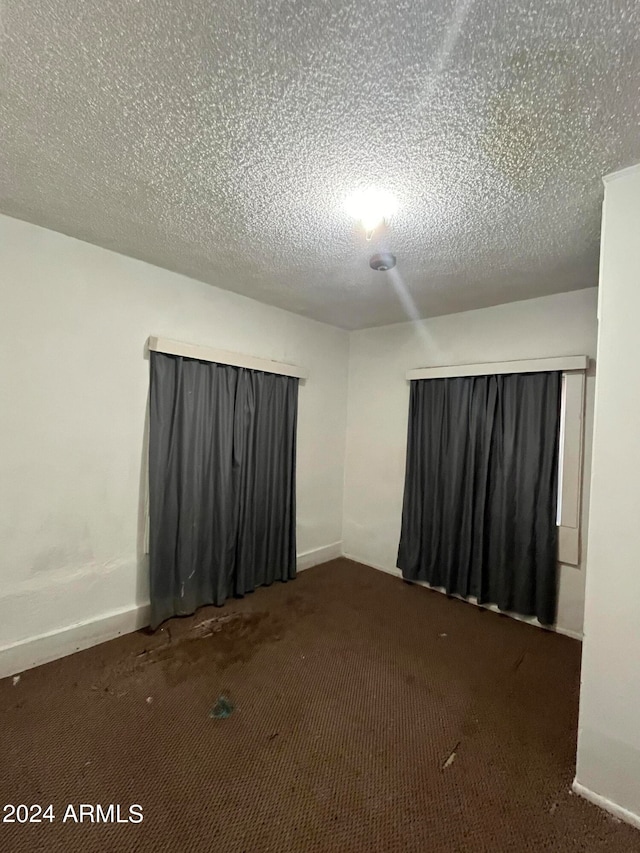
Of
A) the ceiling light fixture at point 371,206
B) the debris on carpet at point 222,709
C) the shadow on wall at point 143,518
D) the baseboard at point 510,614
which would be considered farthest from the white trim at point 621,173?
the debris on carpet at point 222,709

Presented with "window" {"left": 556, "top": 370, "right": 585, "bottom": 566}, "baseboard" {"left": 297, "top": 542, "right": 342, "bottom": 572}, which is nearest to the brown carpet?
"window" {"left": 556, "top": 370, "right": 585, "bottom": 566}

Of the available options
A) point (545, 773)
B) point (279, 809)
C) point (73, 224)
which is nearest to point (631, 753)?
point (545, 773)

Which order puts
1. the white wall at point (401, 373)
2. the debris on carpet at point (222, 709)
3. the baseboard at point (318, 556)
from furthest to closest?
the baseboard at point (318, 556) < the white wall at point (401, 373) < the debris on carpet at point (222, 709)

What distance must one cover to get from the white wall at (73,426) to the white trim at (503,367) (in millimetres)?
1859

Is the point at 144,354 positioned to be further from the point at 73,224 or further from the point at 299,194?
the point at 299,194

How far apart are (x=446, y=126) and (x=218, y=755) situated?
2530mm

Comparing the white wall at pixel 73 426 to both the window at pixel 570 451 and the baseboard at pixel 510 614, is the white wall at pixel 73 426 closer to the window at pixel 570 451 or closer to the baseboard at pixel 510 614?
the baseboard at pixel 510 614

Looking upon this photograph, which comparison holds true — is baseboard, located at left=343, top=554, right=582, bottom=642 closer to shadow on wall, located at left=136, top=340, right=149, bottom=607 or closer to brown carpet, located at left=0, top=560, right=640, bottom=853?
brown carpet, located at left=0, top=560, right=640, bottom=853

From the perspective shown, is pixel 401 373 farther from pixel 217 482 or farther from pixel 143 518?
pixel 143 518

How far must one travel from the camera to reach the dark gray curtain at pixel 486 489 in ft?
8.54

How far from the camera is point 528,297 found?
276cm

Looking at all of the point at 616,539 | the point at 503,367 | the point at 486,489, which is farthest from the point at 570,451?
the point at 616,539

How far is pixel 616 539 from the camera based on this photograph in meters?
1.32

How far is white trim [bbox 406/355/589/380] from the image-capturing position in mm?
2488
